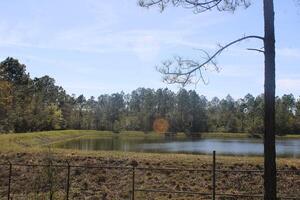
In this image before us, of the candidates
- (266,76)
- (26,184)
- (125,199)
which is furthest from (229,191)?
(266,76)

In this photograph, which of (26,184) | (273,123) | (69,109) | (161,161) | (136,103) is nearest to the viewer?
(273,123)

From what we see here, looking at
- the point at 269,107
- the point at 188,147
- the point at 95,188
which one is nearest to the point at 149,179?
the point at 95,188

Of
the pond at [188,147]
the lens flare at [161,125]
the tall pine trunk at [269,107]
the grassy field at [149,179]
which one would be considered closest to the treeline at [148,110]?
the lens flare at [161,125]

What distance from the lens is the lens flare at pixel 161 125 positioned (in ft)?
519

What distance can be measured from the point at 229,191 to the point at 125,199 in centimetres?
443

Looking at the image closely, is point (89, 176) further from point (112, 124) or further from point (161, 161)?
point (112, 124)

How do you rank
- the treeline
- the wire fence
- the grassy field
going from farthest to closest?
1. the treeline
2. the grassy field
3. the wire fence

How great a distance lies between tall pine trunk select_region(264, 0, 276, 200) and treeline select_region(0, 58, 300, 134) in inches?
4030

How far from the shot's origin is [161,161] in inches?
1029

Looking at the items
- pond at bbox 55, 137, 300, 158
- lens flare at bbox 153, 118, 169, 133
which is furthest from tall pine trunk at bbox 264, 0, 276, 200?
lens flare at bbox 153, 118, 169, 133

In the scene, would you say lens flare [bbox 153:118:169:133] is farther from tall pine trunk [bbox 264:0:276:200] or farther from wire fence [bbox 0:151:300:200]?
tall pine trunk [bbox 264:0:276:200]

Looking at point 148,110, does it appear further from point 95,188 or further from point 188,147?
point 95,188

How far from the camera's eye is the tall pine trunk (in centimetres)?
1013

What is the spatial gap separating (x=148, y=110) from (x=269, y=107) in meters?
157
